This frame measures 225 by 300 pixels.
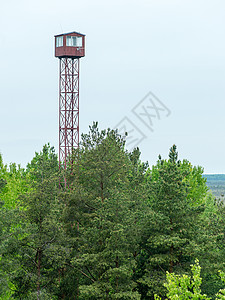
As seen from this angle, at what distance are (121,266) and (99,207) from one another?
369 cm

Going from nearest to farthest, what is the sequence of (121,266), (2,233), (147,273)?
(2,233), (121,266), (147,273)

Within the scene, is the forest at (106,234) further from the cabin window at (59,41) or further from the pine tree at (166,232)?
the cabin window at (59,41)

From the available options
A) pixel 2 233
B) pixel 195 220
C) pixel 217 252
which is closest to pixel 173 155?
pixel 195 220

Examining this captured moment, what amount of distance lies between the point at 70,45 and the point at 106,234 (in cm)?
2276

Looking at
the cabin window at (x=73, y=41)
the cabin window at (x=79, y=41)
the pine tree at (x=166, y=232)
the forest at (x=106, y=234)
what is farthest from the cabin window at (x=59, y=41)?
the pine tree at (x=166, y=232)

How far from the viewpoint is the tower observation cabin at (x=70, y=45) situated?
46.0 metres

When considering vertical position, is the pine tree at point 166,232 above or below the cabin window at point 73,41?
below

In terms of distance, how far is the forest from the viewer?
27.9m

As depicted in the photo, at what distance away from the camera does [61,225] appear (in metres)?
28.7

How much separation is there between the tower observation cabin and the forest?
15421 mm

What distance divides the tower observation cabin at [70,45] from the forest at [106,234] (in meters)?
15.4

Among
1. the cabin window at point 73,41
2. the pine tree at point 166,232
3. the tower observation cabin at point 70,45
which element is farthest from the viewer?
the cabin window at point 73,41

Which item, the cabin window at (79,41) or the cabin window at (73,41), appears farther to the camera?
the cabin window at (79,41)

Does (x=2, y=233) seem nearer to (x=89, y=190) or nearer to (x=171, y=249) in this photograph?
(x=89, y=190)
